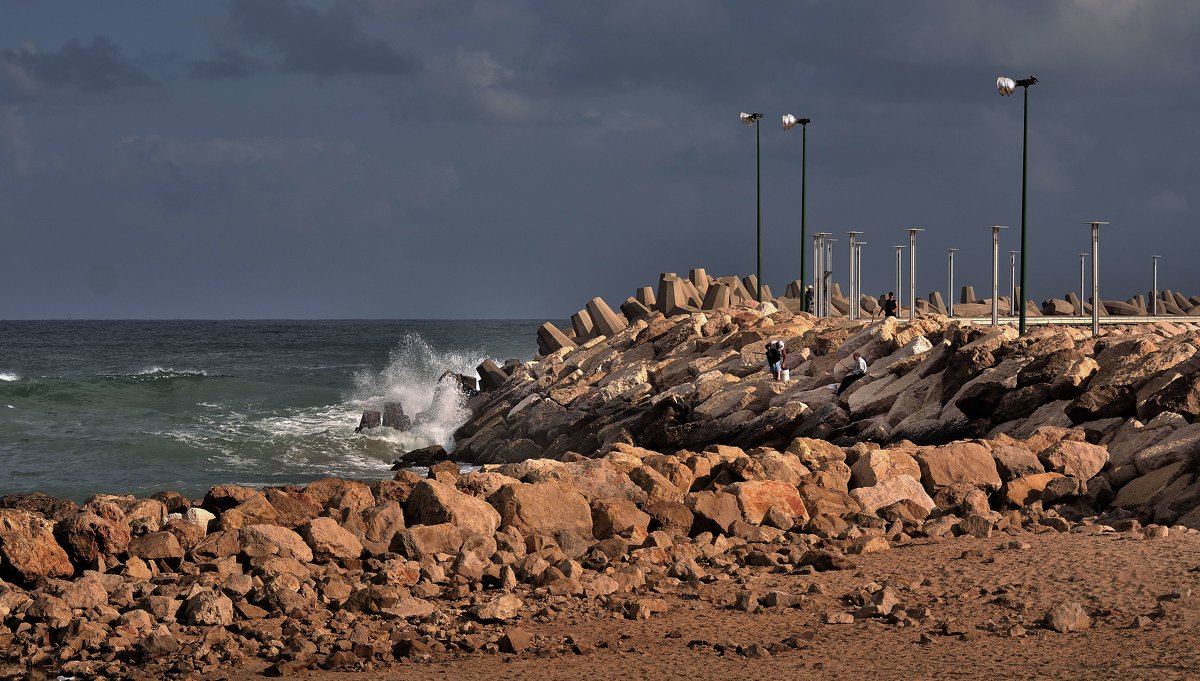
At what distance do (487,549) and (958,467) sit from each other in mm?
6218

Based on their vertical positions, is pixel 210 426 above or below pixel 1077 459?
below

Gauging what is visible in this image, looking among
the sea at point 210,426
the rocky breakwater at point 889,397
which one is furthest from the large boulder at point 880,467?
the sea at point 210,426

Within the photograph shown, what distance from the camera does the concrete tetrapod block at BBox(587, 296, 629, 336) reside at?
3809 cm

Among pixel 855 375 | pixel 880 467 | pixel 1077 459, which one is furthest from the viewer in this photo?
pixel 855 375

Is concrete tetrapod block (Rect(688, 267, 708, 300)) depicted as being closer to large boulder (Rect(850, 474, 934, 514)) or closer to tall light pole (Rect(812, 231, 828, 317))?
tall light pole (Rect(812, 231, 828, 317))

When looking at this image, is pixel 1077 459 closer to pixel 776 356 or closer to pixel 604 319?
pixel 776 356

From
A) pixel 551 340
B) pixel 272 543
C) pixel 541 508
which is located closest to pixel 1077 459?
pixel 541 508

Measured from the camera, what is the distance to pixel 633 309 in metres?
39.8

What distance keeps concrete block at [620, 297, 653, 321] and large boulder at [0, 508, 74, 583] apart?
28759mm

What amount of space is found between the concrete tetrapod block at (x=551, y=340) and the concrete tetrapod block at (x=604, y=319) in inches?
41.6

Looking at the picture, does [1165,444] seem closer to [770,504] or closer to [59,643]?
[770,504]

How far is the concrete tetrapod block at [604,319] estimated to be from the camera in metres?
38.1

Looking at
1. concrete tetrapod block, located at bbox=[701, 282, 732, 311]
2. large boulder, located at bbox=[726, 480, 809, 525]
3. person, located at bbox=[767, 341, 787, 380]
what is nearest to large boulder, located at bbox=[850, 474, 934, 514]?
large boulder, located at bbox=[726, 480, 809, 525]

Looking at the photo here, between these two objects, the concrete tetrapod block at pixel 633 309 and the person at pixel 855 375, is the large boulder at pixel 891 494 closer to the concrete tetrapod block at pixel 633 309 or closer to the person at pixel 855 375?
the person at pixel 855 375
